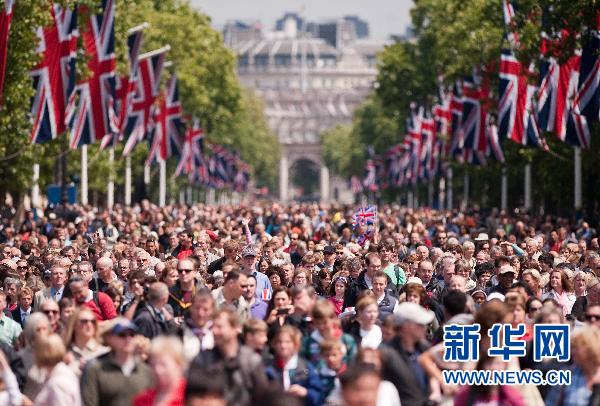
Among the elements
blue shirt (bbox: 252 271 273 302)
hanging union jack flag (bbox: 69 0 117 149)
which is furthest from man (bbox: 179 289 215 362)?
A: hanging union jack flag (bbox: 69 0 117 149)

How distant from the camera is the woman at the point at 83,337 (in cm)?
1330

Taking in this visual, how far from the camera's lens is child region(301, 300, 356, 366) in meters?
13.0

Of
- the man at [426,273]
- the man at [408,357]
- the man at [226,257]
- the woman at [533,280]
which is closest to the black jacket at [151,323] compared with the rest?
the man at [408,357]

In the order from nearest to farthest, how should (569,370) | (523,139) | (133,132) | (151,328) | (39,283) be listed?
1. (569,370)
2. (151,328)
3. (39,283)
4. (523,139)
5. (133,132)

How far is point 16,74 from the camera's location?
38.5 m

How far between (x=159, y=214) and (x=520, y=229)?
11.8m

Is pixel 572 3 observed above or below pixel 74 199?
above

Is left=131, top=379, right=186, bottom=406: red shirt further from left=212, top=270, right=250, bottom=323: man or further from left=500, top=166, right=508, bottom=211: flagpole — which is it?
left=500, top=166, right=508, bottom=211: flagpole

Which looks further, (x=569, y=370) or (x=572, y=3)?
(x=572, y=3)

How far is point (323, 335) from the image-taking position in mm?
13273

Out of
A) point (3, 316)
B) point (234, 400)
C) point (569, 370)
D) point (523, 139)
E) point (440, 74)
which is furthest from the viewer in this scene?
point (440, 74)

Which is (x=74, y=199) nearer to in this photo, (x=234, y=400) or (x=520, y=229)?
(x=520, y=229)

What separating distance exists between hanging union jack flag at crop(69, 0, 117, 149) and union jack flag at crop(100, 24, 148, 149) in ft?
12.5

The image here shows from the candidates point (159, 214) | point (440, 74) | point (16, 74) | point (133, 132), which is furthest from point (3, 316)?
point (440, 74)
